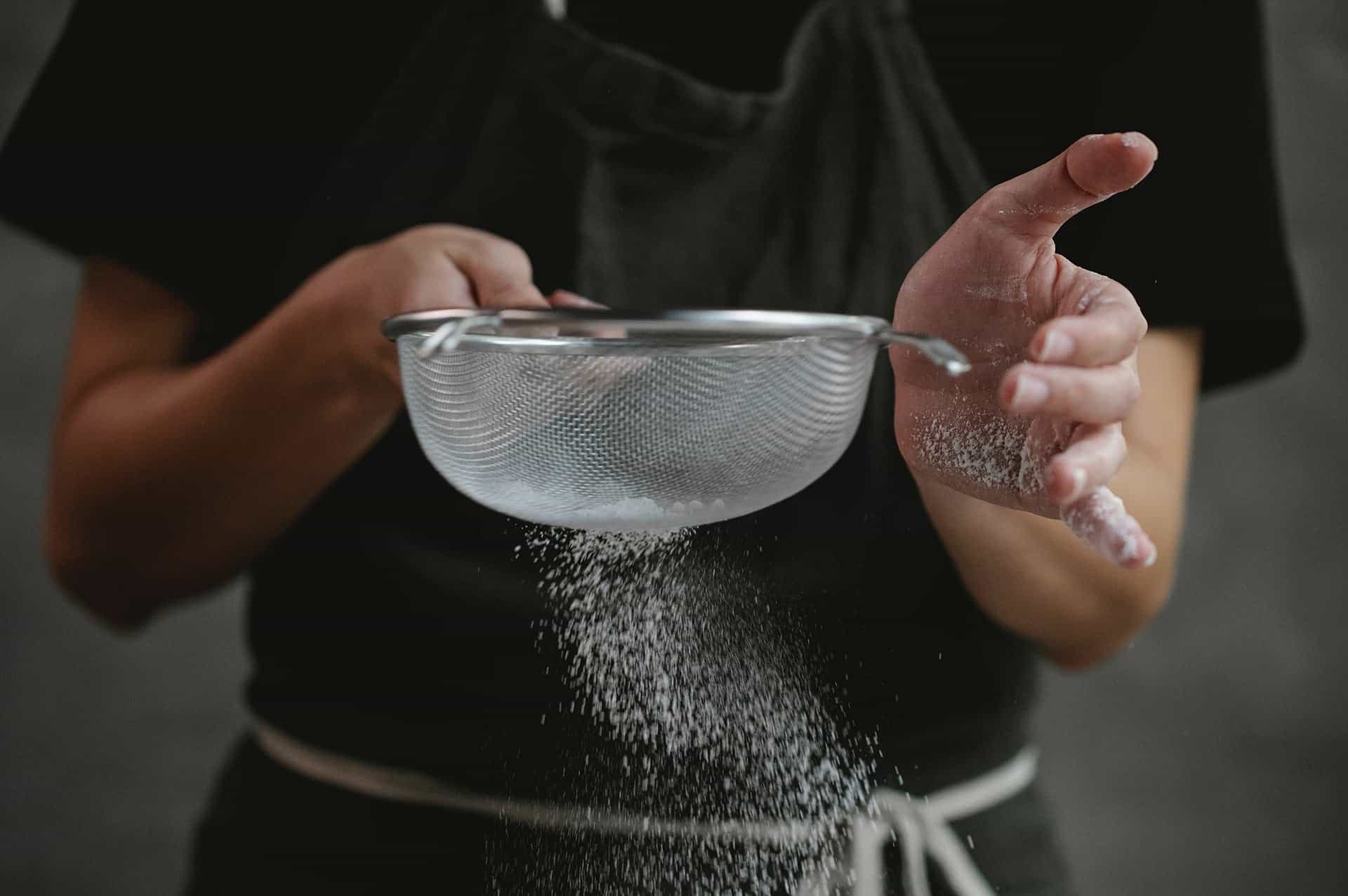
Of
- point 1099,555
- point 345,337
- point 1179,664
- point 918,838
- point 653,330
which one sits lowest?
point 1179,664

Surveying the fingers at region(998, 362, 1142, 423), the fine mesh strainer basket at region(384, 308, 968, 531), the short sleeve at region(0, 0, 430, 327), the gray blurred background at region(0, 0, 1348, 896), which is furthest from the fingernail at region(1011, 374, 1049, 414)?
the gray blurred background at region(0, 0, 1348, 896)

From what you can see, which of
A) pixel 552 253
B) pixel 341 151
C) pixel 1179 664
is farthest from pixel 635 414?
pixel 1179 664

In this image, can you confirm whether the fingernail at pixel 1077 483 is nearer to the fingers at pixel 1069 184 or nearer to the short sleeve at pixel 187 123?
the fingers at pixel 1069 184

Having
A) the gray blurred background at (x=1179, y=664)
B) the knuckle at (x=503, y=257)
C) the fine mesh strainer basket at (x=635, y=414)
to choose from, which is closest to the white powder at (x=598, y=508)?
the fine mesh strainer basket at (x=635, y=414)

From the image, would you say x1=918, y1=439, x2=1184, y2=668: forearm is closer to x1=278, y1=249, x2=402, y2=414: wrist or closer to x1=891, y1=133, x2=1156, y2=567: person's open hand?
x1=891, y1=133, x2=1156, y2=567: person's open hand

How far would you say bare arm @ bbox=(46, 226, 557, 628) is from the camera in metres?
0.55

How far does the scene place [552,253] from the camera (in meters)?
0.69

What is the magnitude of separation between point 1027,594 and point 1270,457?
2.08 ft

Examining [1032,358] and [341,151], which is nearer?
[1032,358]

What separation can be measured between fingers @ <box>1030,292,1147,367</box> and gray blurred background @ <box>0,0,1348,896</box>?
86cm

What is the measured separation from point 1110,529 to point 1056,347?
0.06 metres

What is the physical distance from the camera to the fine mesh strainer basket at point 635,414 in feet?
1.41

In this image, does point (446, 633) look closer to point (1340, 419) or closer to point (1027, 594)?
point (1027, 594)

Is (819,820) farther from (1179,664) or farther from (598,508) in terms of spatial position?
(1179,664)
